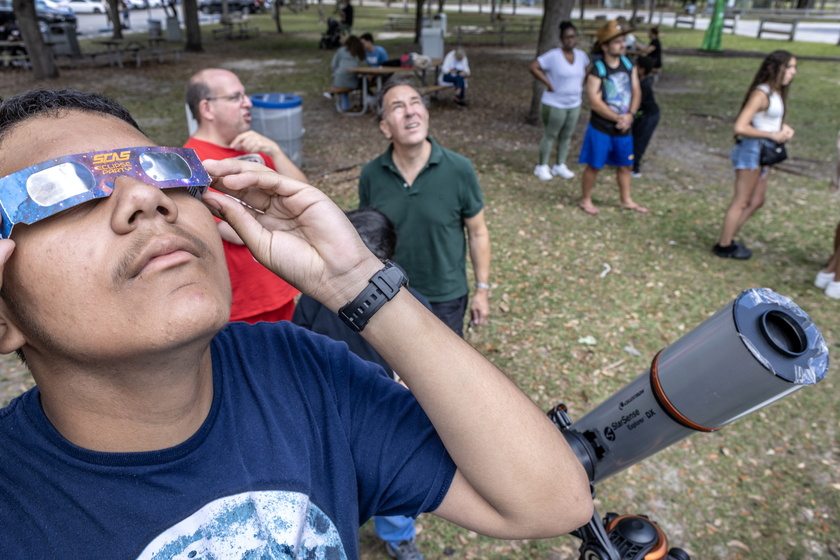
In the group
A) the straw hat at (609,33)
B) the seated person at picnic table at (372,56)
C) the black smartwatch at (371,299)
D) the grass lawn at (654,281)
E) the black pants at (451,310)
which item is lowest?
the grass lawn at (654,281)

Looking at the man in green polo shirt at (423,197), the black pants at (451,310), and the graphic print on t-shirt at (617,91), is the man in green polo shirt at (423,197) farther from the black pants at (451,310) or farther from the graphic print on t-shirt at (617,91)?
the graphic print on t-shirt at (617,91)

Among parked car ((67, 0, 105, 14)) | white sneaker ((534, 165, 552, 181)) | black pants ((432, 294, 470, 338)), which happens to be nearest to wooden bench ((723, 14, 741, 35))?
white sneaker ((534, 165, 552, 181))

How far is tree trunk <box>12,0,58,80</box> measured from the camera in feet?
47.1

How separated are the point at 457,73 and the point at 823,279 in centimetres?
973

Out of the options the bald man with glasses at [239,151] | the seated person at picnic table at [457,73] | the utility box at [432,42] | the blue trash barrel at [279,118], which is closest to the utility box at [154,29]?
the utility box at [432,42]

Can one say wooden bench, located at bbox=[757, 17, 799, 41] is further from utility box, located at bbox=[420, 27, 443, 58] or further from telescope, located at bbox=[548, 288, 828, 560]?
telescope, located at bbox=[548, 288, 828, 560]

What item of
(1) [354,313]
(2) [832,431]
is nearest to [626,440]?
(1) [354,313]

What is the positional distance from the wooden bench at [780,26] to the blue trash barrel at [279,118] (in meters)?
27.1

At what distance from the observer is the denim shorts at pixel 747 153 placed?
5707 millimetres

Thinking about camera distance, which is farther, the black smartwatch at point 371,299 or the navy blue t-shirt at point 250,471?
the black smartwatch at point 371,299

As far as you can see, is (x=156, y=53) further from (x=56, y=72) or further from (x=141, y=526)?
(x=141, y=526)

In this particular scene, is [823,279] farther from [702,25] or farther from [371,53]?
[702,25]

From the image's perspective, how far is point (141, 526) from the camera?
1050 mm

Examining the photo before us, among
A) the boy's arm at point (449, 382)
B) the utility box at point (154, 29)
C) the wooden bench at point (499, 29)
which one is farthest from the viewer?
the wooden bench at point (499, 29)
